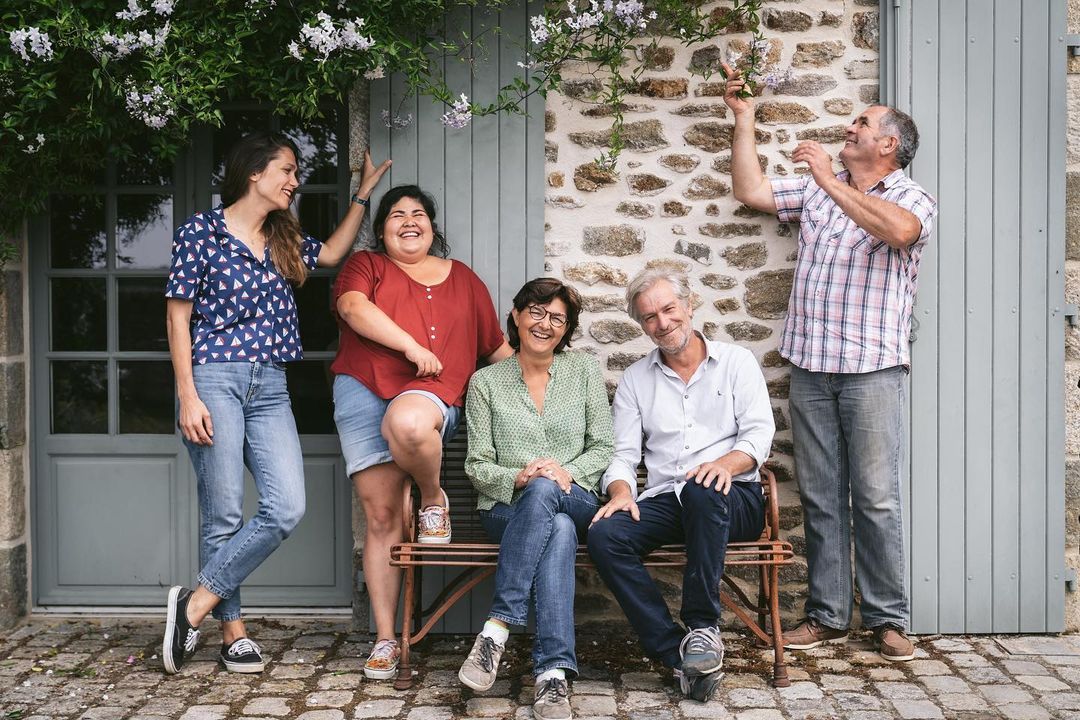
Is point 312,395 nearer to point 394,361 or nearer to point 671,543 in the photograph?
point 394,361

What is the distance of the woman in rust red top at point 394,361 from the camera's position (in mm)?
3791

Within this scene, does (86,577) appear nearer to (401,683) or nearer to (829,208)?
(401,683)

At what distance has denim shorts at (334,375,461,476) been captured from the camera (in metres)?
3.88

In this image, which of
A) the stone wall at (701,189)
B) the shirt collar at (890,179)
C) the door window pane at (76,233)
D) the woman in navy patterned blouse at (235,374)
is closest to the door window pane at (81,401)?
the door window pane at (76,233)

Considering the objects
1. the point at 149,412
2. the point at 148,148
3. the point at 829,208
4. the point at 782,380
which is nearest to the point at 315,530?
the point at 149,412

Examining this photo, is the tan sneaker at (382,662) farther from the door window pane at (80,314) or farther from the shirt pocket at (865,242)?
the shirt pocket at (865,242)

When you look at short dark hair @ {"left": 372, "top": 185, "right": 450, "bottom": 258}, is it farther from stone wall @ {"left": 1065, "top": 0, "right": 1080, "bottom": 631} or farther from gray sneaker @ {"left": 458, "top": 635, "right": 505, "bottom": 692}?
stone wall @ {"left": 1065, "top": 0, "right": 1080, "bottom": 631}

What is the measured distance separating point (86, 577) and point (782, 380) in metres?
3.12

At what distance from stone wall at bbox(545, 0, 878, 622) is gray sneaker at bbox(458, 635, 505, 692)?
36.4 inches

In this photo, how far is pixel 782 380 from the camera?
14.1 ft

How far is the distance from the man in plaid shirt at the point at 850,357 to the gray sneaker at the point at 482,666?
1.25m

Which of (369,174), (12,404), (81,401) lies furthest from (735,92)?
(12,404)

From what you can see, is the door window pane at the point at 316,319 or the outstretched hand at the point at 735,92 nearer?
the outstretched hand at the point at 735,92

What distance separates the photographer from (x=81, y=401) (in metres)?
4.61
